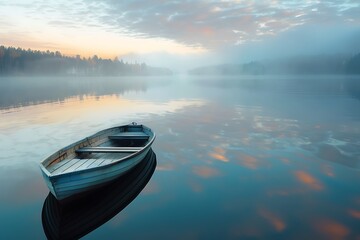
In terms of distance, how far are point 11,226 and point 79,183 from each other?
11.0ft

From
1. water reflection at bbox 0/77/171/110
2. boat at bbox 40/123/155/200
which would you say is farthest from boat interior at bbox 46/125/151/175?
water reflection at bbox 0/77/171/110

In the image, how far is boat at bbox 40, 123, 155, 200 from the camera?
1050cm

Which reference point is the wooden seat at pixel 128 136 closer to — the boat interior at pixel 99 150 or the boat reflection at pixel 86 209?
the boat interior at pixel 99 150

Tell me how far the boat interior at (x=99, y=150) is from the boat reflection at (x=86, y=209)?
1.43 meters

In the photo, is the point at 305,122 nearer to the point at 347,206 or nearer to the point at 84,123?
the point at 347,206

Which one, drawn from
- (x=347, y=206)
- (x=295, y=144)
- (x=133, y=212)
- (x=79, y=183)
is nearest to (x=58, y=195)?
(x=79, y=183)

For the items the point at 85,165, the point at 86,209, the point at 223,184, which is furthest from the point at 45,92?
the point at 223,184

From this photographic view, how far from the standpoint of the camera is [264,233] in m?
10.1

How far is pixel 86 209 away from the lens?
38.3 feet

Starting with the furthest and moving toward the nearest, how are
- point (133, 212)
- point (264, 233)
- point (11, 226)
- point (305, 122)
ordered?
point (305, 122) < point (133, 212) < point (11, 226) < point (264, 233)

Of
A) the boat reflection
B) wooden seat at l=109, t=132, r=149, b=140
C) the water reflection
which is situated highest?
wooden seat at l=109, t=132, r=149, b=140

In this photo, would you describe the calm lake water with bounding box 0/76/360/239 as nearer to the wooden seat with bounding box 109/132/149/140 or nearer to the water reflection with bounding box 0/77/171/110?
the wooden seat with bounding box 109/132/149/140

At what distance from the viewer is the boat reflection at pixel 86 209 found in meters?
10.5

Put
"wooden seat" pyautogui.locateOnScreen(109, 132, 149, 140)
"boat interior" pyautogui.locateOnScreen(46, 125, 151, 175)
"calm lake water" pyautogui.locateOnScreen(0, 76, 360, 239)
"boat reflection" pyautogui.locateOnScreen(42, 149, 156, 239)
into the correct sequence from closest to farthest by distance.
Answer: "boat reflection" pyautogui.locateOnScreen(42, 149, 156, 239), "calm lake water" pyautogui.locateOnScreen(0, 76, 360, 239), "boat interior" pyautogui.locateOnScreen(46, 125, 151, 175), "wooden seat" pyautogui.locateOnScreen(109, 132, 149, 140)
